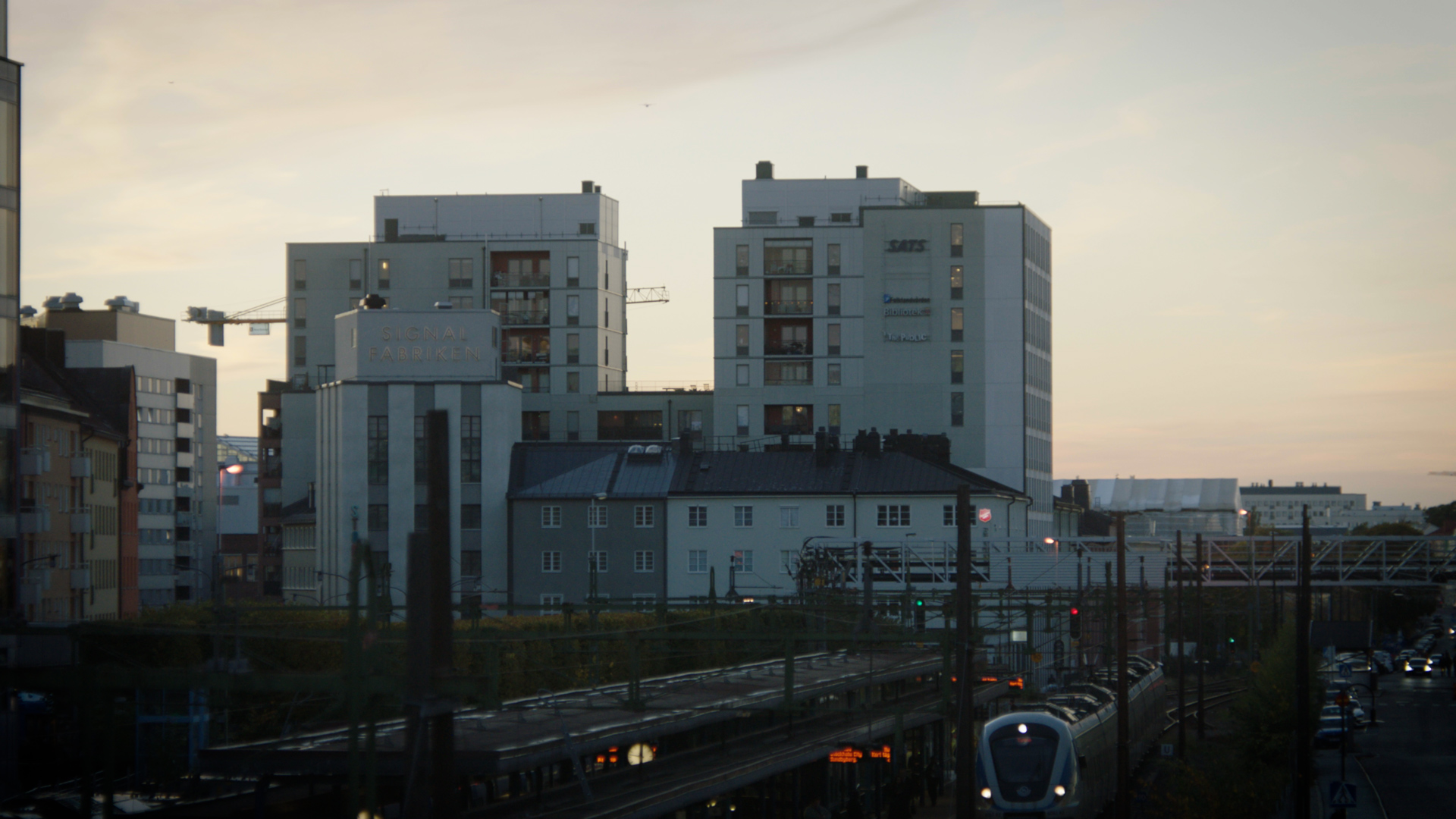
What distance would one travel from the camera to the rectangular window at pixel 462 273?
125 m

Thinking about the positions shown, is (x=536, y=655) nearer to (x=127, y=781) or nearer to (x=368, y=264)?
(x=127, y=781)

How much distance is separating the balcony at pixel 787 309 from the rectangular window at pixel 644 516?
3021 cm

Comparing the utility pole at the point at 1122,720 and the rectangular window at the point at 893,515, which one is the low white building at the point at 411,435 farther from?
the utility pole at the point at 1122,720

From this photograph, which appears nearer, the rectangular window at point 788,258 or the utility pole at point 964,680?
the utility pole at point 964,680

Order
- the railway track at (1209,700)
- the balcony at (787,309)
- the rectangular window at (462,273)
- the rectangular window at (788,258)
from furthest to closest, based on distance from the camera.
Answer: the rectangular window at (462,273) → the balcony at (787,309) → the rectangular window at (788,258) → the railway track at (1209,700)

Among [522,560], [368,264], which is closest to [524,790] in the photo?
[522,560]

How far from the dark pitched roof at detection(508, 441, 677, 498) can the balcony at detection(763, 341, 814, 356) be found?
79.3ft

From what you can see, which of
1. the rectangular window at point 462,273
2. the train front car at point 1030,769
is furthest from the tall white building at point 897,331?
the train front car at point 1030,769

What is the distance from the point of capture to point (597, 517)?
303 feet

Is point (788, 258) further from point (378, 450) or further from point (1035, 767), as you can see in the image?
point (1035, 767)

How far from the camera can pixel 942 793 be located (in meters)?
49.8

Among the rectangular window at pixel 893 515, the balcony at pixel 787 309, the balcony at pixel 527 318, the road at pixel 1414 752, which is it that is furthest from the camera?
the balcony at pixel 527 318

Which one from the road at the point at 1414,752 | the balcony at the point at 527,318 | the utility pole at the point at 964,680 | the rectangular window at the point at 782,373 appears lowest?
the road at the point at 1414,752

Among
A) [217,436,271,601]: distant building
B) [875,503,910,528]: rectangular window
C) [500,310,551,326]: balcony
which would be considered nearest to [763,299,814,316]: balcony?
[500,310,551,326]: balcony
